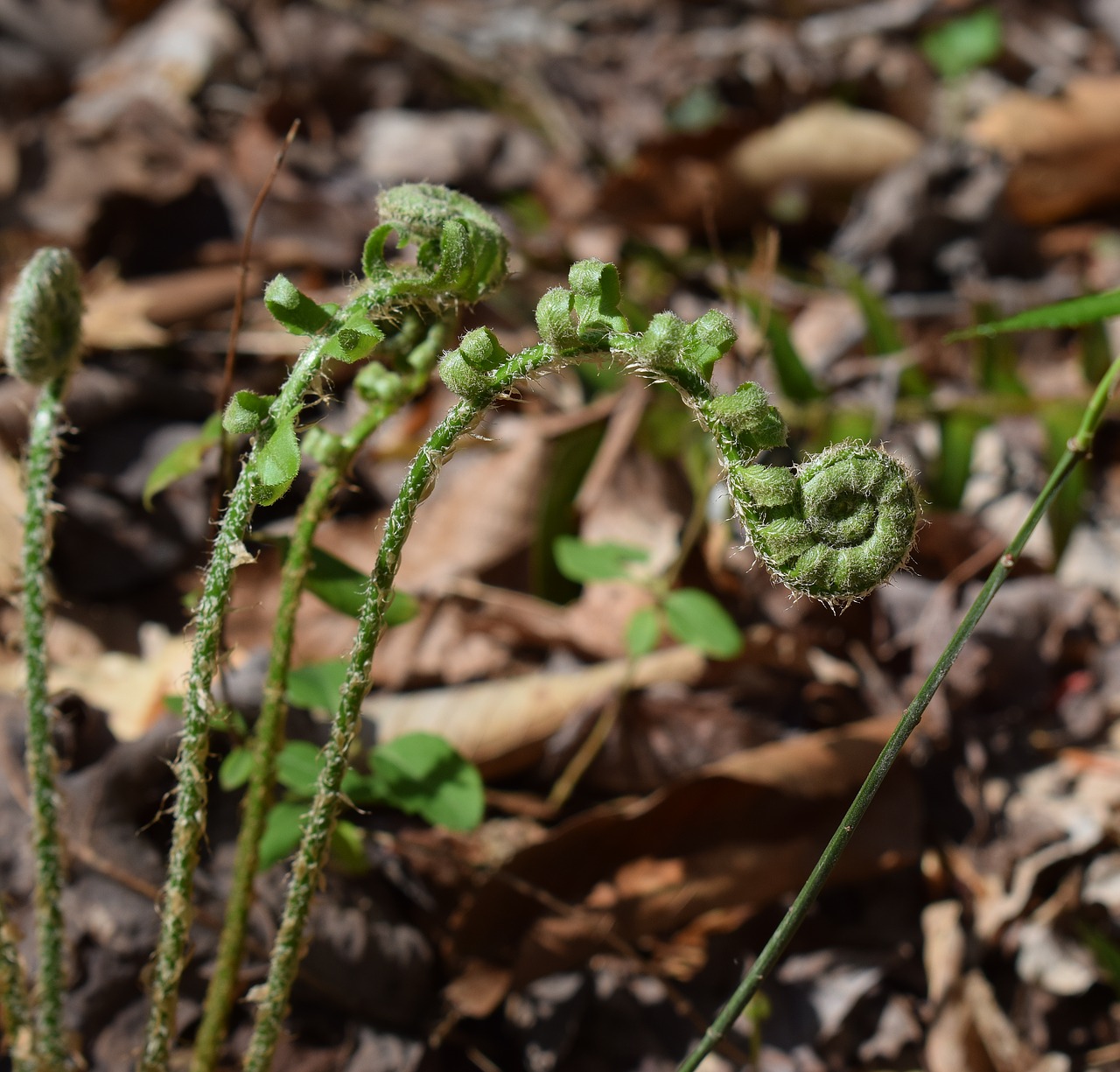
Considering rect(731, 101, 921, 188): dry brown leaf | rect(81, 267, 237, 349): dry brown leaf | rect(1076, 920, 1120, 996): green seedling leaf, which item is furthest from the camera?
rect(731, 101, 921, 188): dry brown leaf

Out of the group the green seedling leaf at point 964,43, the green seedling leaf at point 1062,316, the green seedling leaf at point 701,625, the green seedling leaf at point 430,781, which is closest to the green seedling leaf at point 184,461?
the green seedling leaf at point 430,781

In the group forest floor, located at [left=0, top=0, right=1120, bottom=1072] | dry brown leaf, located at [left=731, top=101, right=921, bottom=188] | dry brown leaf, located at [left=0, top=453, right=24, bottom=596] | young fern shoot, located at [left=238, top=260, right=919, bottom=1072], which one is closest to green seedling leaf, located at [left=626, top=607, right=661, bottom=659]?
forest floor, located at [left=0, top=0, right=1120, bottom=1072]

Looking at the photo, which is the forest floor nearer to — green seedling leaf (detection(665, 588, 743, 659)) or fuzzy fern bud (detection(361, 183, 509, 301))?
green seedling leaf (detection(665, 588, 743, 659))

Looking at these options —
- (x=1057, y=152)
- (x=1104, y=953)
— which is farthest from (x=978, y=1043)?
(x=1057, y=152)

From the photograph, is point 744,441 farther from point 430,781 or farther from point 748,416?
point 430,781

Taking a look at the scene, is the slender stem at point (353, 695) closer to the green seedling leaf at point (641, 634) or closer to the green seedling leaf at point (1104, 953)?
the green seedling leaf at point (641, 634)
